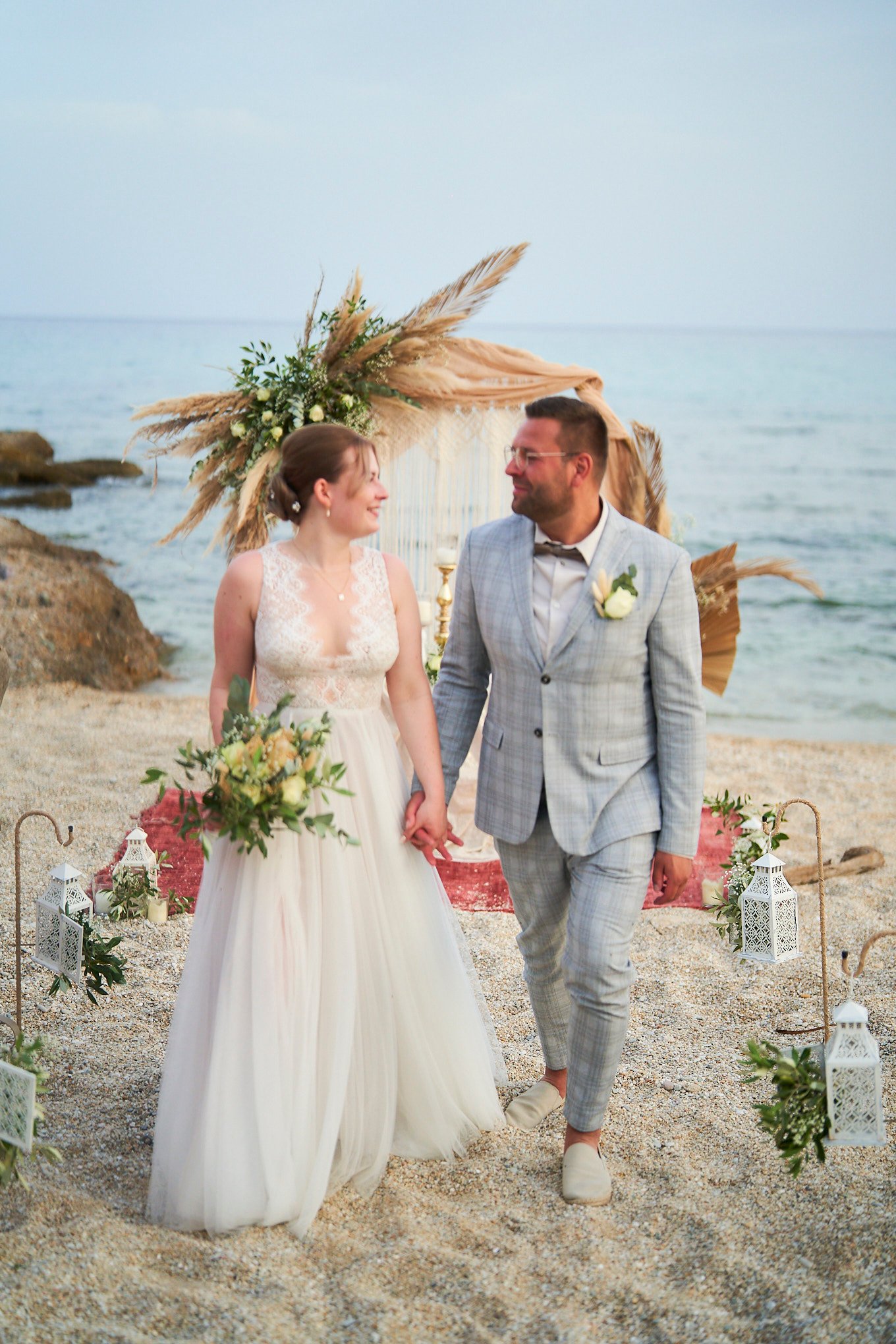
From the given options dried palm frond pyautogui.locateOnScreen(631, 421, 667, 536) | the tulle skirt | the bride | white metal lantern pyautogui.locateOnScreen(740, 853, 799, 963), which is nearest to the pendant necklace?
the bride

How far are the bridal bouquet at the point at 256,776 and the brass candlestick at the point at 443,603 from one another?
2644mm

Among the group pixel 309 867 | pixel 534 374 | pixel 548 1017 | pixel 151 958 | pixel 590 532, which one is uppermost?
pixel 534 374

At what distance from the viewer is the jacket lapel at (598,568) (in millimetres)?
2914

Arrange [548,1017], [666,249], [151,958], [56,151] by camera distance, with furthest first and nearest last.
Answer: [666,249] < [56,151] < [151,958] < [548,1017]

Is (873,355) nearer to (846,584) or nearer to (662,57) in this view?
(662,57)

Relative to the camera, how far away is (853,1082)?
8.22 ft

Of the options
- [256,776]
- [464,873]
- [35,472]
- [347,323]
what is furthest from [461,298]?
[35,472]

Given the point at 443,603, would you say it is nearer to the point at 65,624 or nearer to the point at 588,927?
the point at 588,927

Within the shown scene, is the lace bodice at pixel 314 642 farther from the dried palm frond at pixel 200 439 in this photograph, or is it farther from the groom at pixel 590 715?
the dried palm frond at pixel 200 439

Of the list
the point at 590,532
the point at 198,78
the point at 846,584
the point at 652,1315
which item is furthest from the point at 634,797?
the point at 198,78

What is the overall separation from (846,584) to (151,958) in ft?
51.8

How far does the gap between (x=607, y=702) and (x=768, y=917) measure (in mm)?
1265

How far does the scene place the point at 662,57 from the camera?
87.2 feet

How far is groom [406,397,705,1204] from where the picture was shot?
2.91m
